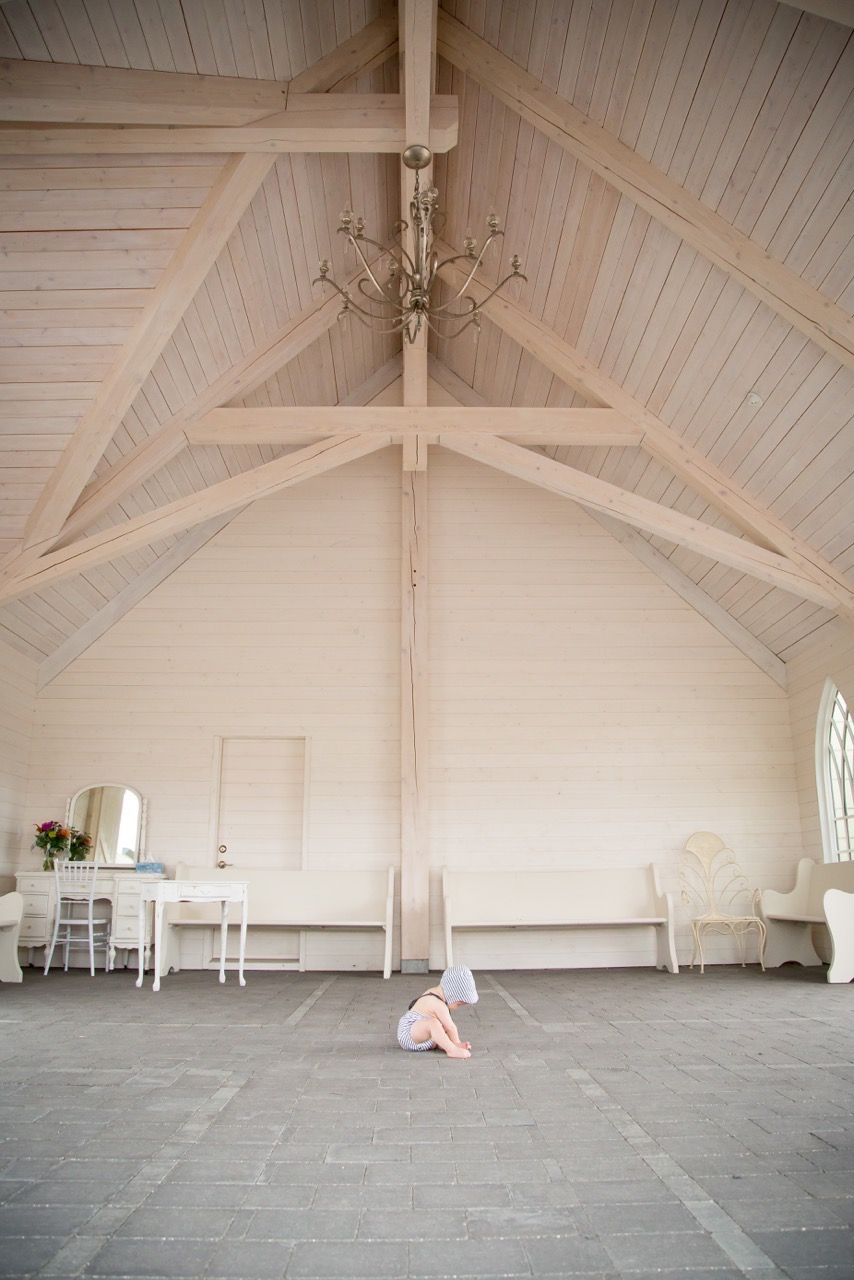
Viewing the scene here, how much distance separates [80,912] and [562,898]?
3987 millimetres

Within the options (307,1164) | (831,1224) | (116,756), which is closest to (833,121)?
(831,1224)

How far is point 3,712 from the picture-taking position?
292 inches

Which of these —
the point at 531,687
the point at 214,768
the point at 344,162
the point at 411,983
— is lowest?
the point at 411,983

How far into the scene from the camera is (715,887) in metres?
7.82

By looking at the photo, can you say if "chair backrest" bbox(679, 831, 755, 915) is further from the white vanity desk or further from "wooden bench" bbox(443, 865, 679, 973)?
the white vanity desk

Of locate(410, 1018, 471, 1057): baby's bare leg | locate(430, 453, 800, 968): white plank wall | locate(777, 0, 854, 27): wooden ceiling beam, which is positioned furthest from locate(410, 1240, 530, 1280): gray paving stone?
locate(430, 453, 800, 968): white plank wall

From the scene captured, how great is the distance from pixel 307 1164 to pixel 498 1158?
0.54 meters

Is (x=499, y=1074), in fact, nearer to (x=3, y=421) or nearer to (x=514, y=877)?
(x=514, y=877)

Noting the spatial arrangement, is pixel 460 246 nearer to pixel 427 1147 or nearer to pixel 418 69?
pixel 418 69

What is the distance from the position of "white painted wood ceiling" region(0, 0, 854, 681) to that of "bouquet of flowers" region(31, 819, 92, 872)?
1.48 meters

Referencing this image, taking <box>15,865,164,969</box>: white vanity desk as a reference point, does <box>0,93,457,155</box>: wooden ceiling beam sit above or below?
above

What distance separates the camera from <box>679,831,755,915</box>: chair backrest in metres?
7.78

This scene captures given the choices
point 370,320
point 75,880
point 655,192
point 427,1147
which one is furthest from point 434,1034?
point 370,320

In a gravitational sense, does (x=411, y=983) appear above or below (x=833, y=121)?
below
